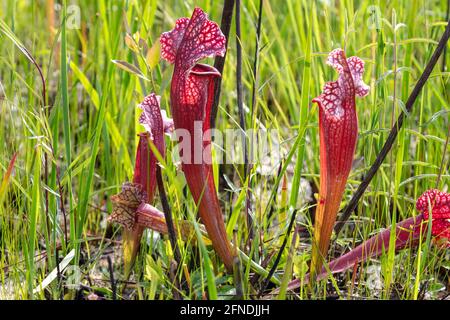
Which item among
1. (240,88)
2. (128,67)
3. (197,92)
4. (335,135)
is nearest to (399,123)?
(335,135)

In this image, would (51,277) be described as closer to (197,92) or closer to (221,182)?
(197,92)

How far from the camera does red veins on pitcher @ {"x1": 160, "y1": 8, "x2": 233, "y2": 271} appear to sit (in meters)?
1.24

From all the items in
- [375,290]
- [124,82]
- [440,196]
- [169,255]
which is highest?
[124,82]

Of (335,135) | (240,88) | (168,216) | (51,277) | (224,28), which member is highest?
(224,28)

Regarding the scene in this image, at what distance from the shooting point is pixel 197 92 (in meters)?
1.25

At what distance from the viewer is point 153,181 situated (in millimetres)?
1428

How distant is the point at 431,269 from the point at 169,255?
544 millimetres

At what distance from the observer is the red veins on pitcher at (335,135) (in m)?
1.27

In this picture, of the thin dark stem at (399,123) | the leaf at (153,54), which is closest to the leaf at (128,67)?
the leaf at (153,54)

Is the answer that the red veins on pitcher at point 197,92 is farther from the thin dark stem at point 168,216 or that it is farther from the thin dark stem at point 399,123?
the thin dark stem at point 399,123

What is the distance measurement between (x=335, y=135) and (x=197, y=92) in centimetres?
27
